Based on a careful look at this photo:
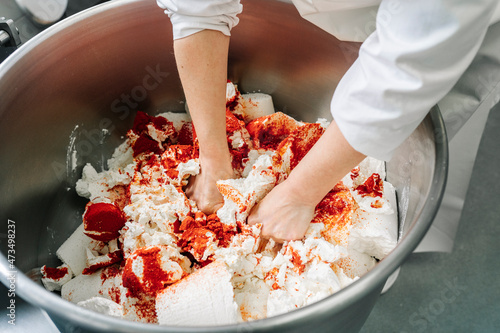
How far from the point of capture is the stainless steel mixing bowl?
655mm

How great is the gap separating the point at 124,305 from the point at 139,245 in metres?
0.11

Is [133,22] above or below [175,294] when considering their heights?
above

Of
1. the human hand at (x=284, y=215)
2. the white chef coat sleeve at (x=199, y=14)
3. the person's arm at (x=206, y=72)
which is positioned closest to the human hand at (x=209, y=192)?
the person's arm at (x=206, y=72)

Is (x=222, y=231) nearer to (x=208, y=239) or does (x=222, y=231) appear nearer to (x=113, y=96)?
(x=208, y=239)

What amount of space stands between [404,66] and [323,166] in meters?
0.18

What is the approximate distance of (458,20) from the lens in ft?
1.34

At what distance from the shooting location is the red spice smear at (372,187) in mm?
733

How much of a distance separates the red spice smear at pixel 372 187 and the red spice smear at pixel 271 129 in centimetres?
19

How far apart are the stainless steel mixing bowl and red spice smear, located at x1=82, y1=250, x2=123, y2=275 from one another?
0.09m

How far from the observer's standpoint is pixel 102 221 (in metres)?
0.69

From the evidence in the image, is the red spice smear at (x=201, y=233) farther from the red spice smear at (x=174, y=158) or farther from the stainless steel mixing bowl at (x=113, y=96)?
the stainless steel mixing bowl at (x=113, y=96)

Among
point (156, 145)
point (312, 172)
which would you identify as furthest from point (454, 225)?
point (156, 145)

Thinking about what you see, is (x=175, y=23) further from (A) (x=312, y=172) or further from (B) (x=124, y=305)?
(B) (x=124, y=305)

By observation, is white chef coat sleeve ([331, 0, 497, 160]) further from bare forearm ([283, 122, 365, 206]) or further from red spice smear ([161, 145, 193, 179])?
red spice smear ([161, 145, 193, 179])
